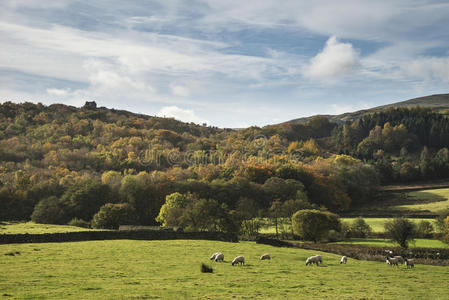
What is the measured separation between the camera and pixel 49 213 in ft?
256

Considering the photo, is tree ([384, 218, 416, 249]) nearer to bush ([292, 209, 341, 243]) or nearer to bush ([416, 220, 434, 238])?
bush ([292, 209, 341, 243])

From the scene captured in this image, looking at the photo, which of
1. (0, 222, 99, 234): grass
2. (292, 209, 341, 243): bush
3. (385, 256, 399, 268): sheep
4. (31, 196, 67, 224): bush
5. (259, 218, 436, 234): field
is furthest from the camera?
(31, 196, 67, 224): bush

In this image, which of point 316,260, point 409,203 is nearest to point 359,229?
point 316,260

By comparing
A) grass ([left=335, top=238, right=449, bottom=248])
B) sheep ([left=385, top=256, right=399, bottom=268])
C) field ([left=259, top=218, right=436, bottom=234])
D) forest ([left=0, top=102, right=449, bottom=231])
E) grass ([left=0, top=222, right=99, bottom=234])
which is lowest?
grass ([left=335, top=238, right=449, bottom=248])

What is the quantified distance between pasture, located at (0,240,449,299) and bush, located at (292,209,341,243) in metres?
21.5

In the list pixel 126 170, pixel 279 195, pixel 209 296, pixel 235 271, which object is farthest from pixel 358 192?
pixel 209 296

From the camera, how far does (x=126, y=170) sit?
14000cm

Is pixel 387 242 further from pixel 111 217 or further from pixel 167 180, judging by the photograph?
pixel 167 180

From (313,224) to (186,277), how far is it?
128ft

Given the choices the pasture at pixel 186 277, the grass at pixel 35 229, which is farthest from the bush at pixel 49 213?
the pasture at pixel 186 277

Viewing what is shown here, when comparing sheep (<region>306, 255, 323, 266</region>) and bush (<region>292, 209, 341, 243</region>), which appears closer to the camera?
sheep (<region>306, 255, 323, 266</region>)

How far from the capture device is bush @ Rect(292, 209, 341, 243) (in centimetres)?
6112

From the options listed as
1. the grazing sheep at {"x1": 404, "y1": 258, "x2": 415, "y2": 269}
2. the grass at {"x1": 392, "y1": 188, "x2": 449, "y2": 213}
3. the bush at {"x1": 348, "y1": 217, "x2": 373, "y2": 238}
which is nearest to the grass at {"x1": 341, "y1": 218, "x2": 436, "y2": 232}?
the bush at {"x1": 348, "y1": 217, "x2": 373, "y2": 238}

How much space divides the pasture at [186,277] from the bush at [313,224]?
21514mm
